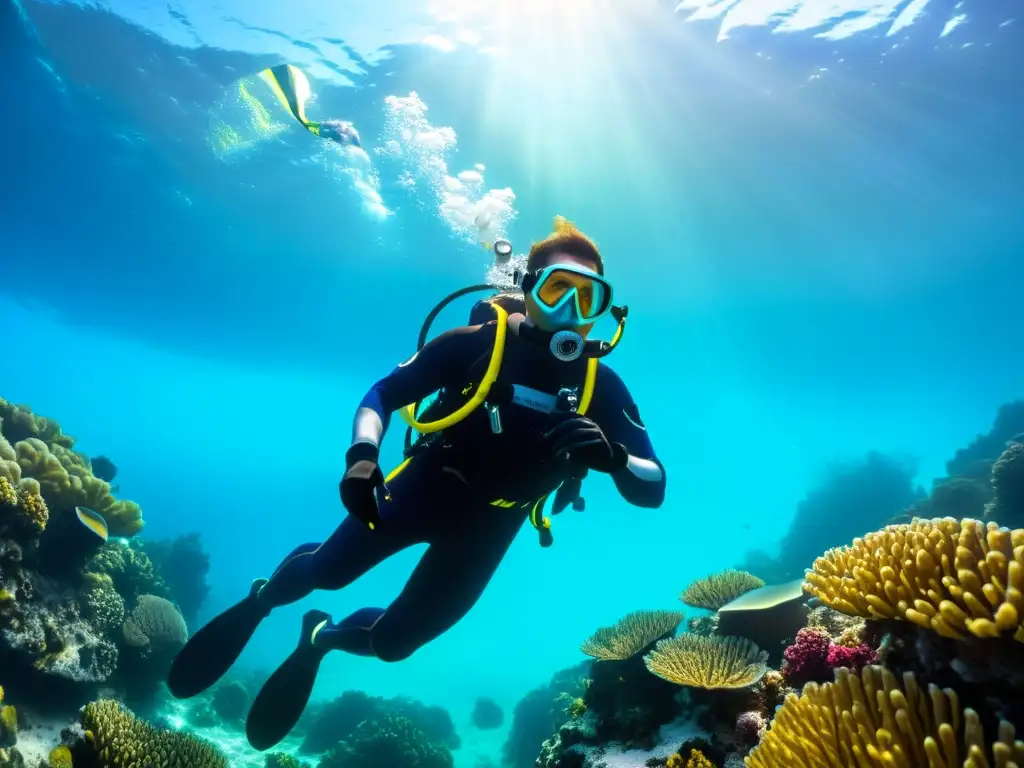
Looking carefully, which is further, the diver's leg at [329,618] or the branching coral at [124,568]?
the branching coral at [124,568]

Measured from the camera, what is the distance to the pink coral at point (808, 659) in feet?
10.6

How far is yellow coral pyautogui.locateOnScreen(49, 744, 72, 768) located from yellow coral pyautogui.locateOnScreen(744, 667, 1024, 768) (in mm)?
5333

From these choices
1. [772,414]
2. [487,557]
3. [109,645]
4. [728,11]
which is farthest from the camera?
[772,414]

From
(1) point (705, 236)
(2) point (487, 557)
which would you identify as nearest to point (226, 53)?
(2) point (487, 557)

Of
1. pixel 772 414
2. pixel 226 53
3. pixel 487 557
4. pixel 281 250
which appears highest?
pixel 772 414

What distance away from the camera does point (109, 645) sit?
6500 millimetres

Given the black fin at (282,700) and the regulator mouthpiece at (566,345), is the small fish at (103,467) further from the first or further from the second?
the regulator mouthpiece at (566,345)

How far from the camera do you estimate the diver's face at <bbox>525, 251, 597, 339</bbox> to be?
3.85 metres

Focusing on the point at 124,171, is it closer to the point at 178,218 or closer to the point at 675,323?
the point at 178,218

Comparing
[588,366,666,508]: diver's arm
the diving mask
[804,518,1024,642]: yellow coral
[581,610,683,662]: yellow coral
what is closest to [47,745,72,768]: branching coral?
[581,610,683,662]: yellow coral

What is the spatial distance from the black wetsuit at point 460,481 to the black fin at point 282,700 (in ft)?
2.80

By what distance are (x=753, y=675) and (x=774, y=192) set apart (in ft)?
71.6

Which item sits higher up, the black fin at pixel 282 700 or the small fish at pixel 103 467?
the small fish at pixel 103 467

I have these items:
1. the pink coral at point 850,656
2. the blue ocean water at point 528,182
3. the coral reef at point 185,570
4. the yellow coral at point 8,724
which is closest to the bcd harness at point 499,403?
the pink coral at point 850,656
